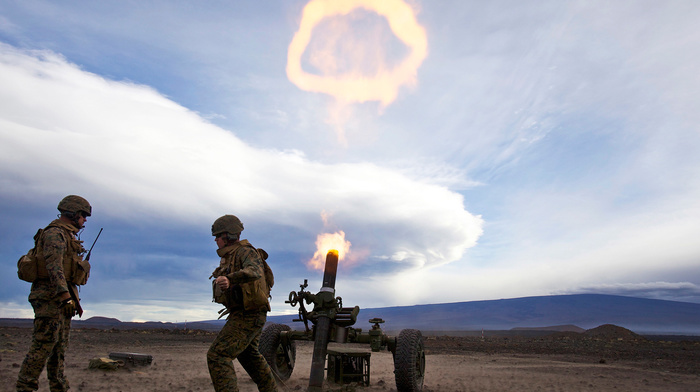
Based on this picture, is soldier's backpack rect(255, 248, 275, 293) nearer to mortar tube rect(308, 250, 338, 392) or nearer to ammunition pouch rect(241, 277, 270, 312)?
ammunition pouch rect(241, 277, 270, 312)

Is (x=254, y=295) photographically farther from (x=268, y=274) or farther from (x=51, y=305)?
(x=51, y=305)

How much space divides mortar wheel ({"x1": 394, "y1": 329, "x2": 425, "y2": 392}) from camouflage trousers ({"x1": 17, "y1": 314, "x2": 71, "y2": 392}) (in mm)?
5217

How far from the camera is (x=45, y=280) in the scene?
570 cm

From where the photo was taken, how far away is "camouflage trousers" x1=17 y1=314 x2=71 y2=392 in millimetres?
5340

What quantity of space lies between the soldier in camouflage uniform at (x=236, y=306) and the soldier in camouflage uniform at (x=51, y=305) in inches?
72.5

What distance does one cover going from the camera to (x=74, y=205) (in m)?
6.13

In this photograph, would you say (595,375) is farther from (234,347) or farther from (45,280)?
(45,280)

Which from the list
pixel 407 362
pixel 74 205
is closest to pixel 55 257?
pixel 74 205

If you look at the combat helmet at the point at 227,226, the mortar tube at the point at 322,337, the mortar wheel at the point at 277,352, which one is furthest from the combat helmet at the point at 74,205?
the mortar wheel at the point at 277,352

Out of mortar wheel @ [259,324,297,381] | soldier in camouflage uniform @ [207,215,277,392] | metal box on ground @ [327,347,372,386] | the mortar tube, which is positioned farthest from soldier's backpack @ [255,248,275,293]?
mortar wheel @ [259,324,297,381]

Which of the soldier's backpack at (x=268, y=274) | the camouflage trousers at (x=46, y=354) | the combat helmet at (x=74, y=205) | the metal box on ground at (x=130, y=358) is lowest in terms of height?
the metal box on ground at (x=130, y=358)

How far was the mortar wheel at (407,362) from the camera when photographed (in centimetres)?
824

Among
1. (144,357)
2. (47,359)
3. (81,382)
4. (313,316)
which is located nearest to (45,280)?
(47,359)

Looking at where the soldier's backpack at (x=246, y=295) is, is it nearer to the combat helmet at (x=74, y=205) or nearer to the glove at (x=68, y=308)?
the glove at (x=68, y=308)
